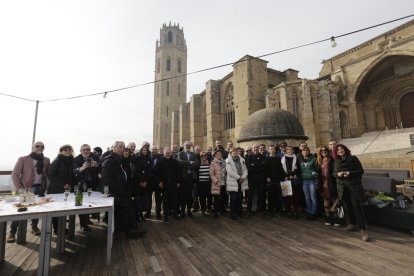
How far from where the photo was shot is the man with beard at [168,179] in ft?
16.5

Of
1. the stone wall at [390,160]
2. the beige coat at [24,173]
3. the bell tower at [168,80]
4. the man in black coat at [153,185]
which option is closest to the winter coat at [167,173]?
the man in black coat at [153,185]

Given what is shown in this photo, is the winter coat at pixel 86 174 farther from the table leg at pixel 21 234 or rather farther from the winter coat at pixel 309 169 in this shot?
the winter coat at pixel 309 169

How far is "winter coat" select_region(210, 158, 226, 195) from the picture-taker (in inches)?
205

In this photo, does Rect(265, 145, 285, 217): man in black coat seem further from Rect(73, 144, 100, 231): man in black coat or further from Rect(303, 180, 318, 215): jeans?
Rect(73, 144, 100, 231): man in black coat

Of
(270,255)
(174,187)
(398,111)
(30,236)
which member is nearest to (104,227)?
(30,236)

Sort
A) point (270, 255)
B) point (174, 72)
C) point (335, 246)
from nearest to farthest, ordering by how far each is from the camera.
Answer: point (270, 255) → point (335, 246) → point (174, 72)

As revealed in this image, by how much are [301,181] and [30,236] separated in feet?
19.7

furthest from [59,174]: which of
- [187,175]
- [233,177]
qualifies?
[233,177]

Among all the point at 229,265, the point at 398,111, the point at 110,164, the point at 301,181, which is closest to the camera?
the point at 229,265

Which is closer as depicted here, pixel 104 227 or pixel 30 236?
pixel 30 236

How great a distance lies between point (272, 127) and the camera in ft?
31.8

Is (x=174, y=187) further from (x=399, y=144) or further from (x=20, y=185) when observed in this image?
→ (x=399, y=144)

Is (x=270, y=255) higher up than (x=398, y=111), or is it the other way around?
(x=398, y=111)

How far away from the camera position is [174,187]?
16.9 feet
